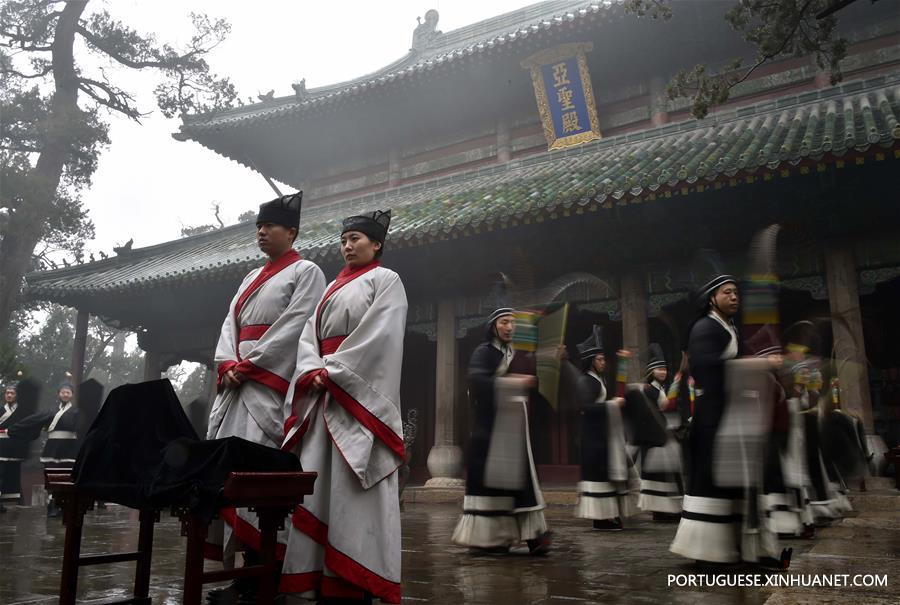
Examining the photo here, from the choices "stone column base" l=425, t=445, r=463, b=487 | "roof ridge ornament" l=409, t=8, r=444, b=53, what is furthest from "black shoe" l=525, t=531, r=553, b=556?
"roof ridge ornament" l=409, t=8, r=444, b=53

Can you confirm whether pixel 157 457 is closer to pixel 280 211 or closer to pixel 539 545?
pixel 280 211

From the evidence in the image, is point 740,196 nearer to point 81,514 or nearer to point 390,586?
point 390,586

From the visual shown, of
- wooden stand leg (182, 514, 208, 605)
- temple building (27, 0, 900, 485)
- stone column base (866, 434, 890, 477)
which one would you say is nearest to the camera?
wooden stand leg (182, 514, 208, 605)

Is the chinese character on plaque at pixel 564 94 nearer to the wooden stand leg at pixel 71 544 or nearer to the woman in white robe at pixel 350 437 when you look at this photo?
the woman in white robe at pixel 350 437

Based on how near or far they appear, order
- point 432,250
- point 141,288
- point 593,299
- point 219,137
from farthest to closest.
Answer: point 219,137, point 141,288, point 432,250, point 593,299

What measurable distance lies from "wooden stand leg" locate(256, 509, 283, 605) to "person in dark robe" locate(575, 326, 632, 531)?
12.1 feet

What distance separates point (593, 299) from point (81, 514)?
7.45 metres

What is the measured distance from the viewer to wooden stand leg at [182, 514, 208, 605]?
2.25 metres

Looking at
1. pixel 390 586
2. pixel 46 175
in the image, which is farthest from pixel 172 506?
pixel 46 175

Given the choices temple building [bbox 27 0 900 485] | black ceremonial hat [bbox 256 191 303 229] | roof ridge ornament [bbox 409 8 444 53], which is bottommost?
black ceremonial hat [bbox 256 191 303 229]

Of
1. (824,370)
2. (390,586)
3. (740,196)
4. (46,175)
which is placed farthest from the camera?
(46,175)

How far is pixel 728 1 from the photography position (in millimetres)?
9453

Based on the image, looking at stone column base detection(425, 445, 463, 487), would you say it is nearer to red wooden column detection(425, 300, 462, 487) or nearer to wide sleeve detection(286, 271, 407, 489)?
red wooden column detection(425, 300, 462, 487)

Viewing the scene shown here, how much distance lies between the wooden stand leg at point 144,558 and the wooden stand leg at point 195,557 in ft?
2.40
